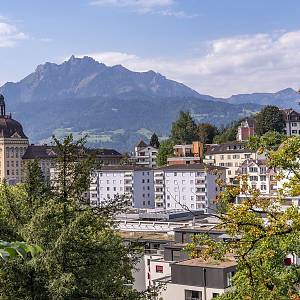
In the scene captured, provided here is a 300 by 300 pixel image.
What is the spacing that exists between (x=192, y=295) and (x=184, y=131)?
335 feet

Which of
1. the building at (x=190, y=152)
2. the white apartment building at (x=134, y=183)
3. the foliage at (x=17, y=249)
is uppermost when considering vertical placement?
the building at (x=190, y=152)

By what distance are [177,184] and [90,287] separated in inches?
Answer: 3389

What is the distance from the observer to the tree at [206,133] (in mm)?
135375

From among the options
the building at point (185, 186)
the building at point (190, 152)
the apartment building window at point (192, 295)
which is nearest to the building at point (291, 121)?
the building at point (190, 152)

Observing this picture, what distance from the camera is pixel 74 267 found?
15.8 meters

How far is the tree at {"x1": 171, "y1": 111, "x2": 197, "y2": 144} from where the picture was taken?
133625mm

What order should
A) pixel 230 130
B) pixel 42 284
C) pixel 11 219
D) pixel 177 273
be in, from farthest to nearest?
pixel 230 130
pixel 177 273
pixel 11 219
pixel 42 284

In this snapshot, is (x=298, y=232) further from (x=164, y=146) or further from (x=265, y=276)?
(x=164, y=146)

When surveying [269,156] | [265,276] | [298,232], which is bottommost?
[265,276]

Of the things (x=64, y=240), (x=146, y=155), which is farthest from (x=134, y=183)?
(x=64, y=240)

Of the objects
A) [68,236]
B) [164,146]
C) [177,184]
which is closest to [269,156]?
[68,236]

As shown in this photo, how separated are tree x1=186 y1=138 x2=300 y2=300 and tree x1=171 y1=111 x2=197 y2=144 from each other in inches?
4734

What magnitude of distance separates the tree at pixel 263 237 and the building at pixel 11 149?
441ft

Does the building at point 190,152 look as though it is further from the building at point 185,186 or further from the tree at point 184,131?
the building at point 185,186
